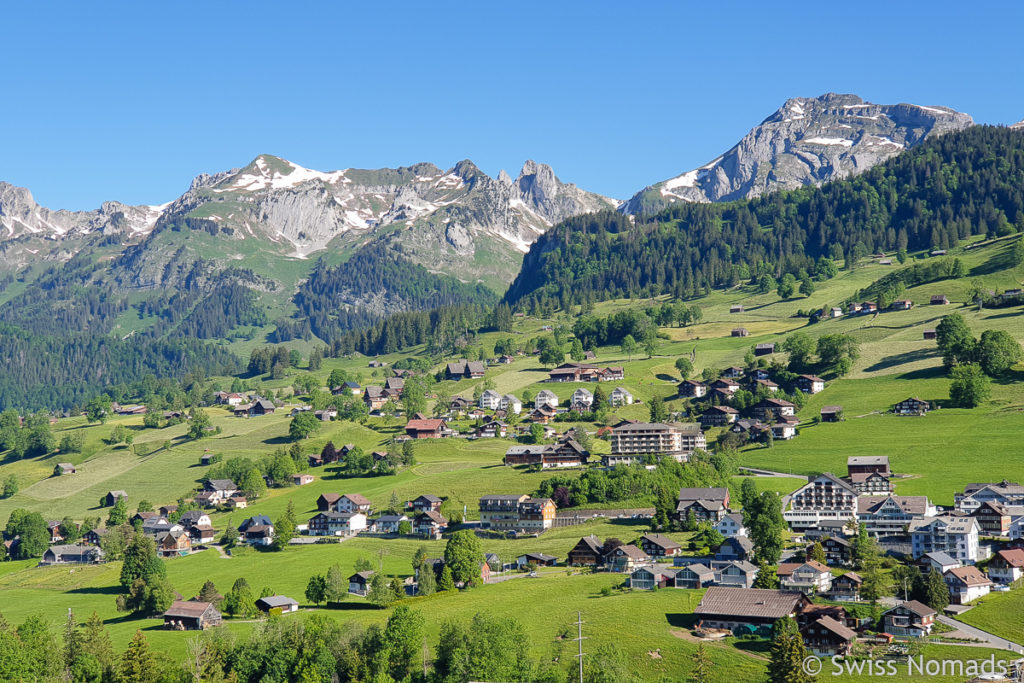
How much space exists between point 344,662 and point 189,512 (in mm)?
69914

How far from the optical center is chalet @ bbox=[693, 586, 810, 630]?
77375 millimetres

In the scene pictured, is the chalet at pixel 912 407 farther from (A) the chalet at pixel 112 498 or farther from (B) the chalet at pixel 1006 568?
(A) the chalet at pixel 112 498

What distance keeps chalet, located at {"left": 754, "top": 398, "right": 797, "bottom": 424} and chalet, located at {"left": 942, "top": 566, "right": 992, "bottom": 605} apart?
2655 inches

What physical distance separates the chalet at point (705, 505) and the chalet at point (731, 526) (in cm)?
291

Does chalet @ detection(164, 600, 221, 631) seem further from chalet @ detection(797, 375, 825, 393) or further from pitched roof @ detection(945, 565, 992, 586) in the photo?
chalet @ detection(797, 375, 825, 393)

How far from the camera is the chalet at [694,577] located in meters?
89.7

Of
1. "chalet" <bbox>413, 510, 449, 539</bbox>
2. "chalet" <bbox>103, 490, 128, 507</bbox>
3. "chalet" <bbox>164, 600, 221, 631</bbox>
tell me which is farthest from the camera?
"chalet" <bbox>103, 490, 128, 507</bbox>

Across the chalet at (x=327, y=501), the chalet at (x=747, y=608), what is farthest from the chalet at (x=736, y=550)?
the chalet at (x=327, y=501)

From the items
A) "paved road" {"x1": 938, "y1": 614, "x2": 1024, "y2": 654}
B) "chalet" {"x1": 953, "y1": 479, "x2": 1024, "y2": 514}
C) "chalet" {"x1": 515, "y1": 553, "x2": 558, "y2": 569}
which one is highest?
"chalet" {"x1": 953, "y1": 479, "x2": 1024, "y2": 514}

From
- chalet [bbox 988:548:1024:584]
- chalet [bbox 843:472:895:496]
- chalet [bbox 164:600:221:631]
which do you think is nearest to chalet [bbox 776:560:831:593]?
chalet [bbox 988:548:1024:584]

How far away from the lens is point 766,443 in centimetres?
13925

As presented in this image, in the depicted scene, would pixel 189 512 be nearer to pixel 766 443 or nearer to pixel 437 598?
pixel 437 598

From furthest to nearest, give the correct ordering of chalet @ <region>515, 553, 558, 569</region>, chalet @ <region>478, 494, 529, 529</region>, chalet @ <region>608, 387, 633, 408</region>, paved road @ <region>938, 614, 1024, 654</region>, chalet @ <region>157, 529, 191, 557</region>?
chalet @ <region>608, 387, 633, 408</region> → chalet @ <region>157, 529, 191, 557</region> → chalet @ <region>478, 494, 529, 529</region> → chalet @ <region>515, 553, 558, 569</region> → paved road @ <region>938, 614, 1024, 654</region>

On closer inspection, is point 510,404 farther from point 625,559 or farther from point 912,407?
point 625,559
